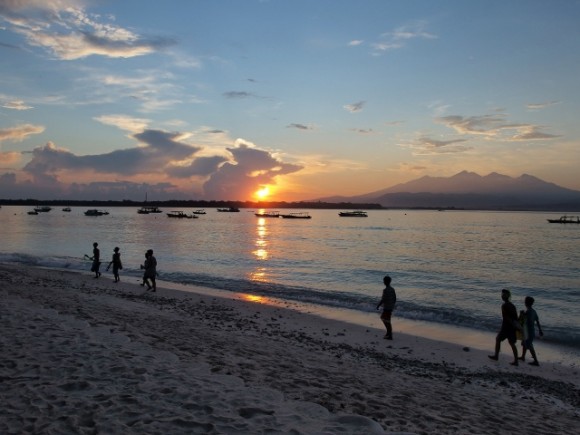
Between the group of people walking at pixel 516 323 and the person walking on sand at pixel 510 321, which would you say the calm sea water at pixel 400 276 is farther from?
the person walking on sand at pixel 510 321

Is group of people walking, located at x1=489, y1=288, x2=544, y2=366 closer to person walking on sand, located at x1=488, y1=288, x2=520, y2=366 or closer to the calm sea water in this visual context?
person walking on sand, located at x1=488, y1=288, x2=520, y2=366

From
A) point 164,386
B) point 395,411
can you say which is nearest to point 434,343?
point 395,411

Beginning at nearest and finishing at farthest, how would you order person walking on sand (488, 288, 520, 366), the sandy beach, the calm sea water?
the sandy beach < person walking on sand (488, 288, 520, 366) < the calm sea water

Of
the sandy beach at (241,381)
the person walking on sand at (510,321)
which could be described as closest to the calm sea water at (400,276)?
the person walking on sand at (510,321)

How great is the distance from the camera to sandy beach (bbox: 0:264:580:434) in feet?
18.7

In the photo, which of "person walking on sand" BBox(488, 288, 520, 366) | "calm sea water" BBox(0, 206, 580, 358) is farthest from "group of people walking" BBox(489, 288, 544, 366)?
"calm sea water" BBox(0, 206, 580, 358)

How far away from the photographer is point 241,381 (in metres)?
7.45

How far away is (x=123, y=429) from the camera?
17.0 feet

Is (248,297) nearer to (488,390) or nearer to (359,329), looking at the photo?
(359,329)

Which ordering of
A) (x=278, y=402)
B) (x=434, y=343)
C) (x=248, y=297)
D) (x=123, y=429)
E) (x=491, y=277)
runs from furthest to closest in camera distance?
(x=491, y=277)
(x=248, y=297)
(x=434, y=343)
(x=278, y=402)
(x=123, y=429)

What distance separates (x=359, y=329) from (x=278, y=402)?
923 cm

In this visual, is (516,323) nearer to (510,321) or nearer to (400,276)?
(510,321)

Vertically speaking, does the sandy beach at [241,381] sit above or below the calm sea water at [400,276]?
above

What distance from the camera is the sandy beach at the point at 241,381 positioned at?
5.71 metres
